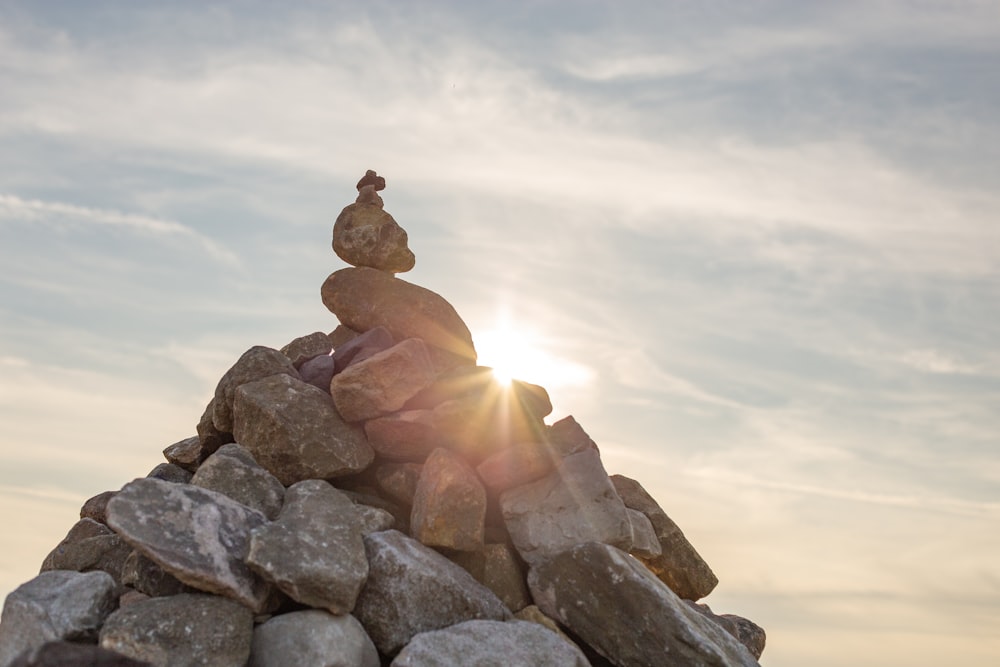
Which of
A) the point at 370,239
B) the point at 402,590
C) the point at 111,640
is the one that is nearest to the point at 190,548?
the point at 111,640

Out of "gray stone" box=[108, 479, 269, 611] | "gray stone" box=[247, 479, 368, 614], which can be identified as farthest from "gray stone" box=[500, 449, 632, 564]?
"gray stone" box=[108, 479, 269, 611]

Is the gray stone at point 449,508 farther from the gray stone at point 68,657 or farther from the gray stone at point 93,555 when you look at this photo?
the gray stone at point 68,657

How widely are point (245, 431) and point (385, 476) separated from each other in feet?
6.81

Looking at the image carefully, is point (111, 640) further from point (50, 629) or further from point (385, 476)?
point (385, 476)

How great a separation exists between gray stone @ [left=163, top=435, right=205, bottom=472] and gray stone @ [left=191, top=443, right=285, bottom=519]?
8.44 feet

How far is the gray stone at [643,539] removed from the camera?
15.8 m

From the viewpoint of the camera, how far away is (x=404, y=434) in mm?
14875

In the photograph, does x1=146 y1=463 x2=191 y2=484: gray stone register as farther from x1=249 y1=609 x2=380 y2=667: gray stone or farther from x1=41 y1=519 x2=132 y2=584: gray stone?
x1=249 y1=609 x2=380 y2=667: gray stone

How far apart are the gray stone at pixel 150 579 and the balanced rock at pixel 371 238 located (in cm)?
613

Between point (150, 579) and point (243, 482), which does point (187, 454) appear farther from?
point (150, 579)

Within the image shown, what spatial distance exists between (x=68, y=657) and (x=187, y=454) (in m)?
8.06

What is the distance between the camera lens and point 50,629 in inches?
466

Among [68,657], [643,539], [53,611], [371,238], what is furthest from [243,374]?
[68,657]

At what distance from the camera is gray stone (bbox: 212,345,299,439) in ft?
51.5
